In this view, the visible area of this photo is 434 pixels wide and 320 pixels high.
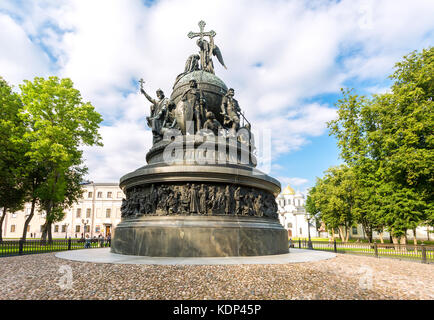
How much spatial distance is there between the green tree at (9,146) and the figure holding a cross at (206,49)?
60.0ft

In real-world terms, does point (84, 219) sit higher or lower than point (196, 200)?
lower

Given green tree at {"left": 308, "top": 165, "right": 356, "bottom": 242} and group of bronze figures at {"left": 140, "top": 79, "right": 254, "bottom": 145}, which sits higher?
group of bronze figures at {"left": 140, "top": 79, "right": 254, "bottom": 145}

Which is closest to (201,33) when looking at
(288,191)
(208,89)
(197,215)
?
(208,89)

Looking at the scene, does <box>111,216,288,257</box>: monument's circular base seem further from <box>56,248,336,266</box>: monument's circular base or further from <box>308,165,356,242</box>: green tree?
<box>308,165,356,242</box>: green tree

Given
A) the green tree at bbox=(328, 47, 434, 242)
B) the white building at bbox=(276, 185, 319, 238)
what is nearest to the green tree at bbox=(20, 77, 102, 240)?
the green tree at bbox=(328, 47, 434, 242)

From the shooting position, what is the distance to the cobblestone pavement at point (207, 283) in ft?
16.8

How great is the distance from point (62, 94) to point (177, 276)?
85.9ft

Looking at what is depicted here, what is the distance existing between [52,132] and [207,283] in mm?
23991

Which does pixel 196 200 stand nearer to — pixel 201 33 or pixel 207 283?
pixel 207 283

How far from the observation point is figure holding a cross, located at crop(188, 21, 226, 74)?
61.5 ft

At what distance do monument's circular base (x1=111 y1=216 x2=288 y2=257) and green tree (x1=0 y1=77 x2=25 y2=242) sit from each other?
19.9 metres

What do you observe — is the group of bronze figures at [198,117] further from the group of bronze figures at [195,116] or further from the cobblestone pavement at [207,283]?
the cobblestone pavement at [207,283]

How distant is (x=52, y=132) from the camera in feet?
78.3

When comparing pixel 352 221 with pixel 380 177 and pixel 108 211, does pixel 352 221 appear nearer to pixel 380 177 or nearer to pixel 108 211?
pixel 380 177
